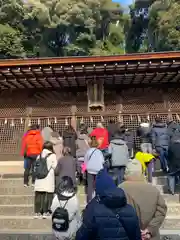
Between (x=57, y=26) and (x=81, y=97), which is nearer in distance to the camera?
(x=81, y=97)

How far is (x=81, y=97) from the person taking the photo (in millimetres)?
11664

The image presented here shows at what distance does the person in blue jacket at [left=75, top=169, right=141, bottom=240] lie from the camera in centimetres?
231

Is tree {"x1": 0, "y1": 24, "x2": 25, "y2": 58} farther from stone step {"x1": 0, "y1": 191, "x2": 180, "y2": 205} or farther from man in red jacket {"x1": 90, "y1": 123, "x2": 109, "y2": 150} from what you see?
stone step {"x1": 0, "y1": 191, "x2": 180, "y2": 205}

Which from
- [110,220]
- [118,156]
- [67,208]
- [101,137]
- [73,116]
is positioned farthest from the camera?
[73,116]

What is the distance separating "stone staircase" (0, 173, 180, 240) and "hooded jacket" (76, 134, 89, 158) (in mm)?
909

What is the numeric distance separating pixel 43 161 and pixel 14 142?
5.85 meters

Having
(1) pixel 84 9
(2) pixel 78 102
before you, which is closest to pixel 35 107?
(2) pixel 78 102

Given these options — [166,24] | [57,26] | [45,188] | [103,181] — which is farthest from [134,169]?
[57,26]

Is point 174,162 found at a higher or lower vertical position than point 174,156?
lower

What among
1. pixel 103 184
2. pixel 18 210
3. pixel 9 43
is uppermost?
pixel 9 43

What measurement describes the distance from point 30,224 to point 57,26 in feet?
65.6

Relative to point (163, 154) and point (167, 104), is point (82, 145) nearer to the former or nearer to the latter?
point (163, 154)

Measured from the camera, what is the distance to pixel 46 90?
1206cm

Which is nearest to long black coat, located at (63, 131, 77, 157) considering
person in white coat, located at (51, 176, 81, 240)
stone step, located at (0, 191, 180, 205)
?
stone step, located at (0, 191, 180, 205)
